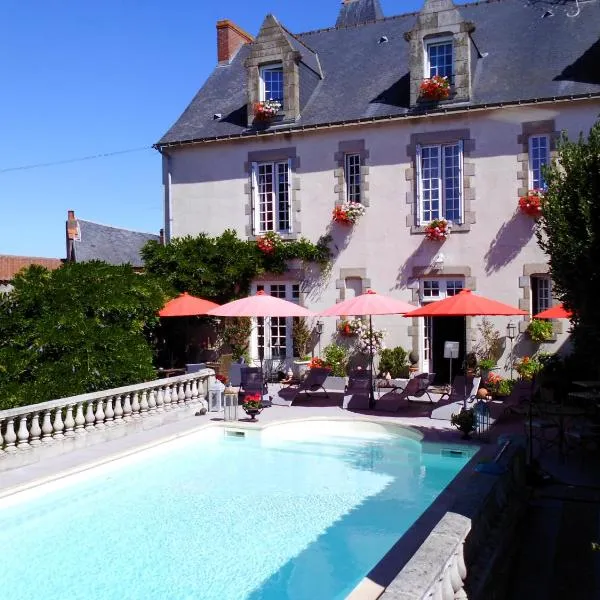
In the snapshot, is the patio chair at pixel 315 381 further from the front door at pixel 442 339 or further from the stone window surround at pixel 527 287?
the stone window surround at pixel 527 287

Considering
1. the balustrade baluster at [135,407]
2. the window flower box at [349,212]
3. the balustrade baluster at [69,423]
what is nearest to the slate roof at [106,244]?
the window flower box at [349,212]

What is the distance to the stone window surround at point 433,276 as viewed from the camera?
16516 mm

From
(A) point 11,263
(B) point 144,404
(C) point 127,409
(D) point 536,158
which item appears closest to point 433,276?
(D) point 536,158

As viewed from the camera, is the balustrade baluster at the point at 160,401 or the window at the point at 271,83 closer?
the balustrade baluster at the point at 160,401

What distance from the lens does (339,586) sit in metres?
6.56

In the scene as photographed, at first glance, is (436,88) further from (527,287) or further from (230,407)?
(230,407)

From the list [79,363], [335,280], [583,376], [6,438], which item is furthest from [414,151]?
[6,438]

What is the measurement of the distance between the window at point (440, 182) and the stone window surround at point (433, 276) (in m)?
1.25

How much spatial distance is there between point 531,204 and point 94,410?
35.3 feet

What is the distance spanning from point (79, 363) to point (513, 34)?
46.8 ft

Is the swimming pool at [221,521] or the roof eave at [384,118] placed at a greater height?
the roof eave at [384,118]

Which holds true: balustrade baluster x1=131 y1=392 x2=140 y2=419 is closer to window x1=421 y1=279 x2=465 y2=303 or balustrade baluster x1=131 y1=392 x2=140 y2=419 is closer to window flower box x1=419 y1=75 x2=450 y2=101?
window x1=421 y1=279 x2=465 y2=303

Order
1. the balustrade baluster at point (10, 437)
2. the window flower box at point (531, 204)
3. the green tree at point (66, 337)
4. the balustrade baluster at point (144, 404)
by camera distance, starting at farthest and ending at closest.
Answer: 1. the window flower box at point (531, 204)
2. the balustrade baluster at point (144, 404)
3. the green tree at point (66, 337)
4. the balustrade baluster at point (10, 437)

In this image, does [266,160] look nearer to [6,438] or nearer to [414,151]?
[414,151]
